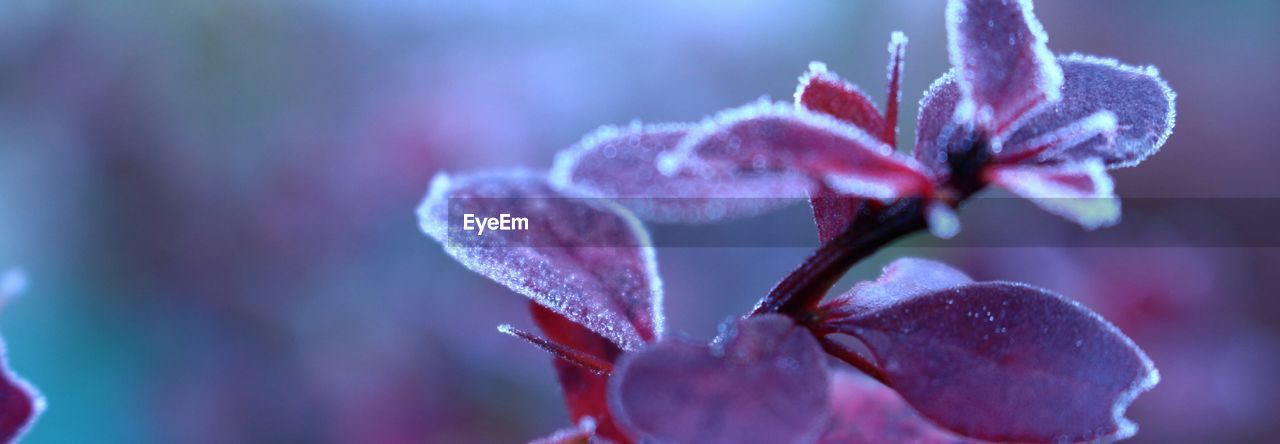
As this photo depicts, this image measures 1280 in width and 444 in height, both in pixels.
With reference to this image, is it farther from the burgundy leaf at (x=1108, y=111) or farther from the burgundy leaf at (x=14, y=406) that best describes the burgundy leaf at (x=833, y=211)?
the burgundy leaf at (x=14, y=406)

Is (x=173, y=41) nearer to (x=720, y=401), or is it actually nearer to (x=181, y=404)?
(x=181, y=404)

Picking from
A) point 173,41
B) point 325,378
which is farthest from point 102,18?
point 325,378

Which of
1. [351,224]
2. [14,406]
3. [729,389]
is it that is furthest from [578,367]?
[351,224]

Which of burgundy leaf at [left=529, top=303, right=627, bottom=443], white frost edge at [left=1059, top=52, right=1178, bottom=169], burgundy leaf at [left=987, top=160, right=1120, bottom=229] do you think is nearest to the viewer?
burgundy leaf at [left=987, top=160, right=1120, bottom=229]

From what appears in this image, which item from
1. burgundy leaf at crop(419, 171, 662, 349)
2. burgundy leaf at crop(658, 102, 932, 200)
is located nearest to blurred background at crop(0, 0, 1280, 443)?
burgundy leaf at crop(419, 171, 662, 349)

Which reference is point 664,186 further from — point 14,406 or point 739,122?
point 14,406

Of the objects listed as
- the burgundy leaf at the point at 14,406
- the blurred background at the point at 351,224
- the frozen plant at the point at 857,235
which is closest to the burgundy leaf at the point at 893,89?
the frozen plant at the point at 857,235

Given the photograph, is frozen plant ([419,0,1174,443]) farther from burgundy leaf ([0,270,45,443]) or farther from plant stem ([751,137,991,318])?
burgundy leaf ([0,270,45,443])
